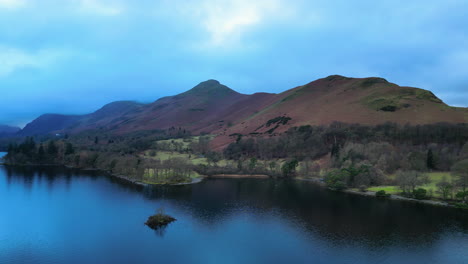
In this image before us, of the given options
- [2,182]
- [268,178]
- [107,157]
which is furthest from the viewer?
[107,157]

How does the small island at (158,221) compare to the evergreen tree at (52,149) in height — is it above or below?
below

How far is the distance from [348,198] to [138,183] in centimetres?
6086

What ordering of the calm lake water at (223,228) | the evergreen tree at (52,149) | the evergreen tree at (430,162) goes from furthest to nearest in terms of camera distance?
the evergreen tree at (52,149), the evergreen tree at (430,162), the calm lake water at (223,228)

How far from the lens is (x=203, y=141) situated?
7092 inches

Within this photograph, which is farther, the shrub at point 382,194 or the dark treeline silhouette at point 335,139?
the dark treeline silhouette at point 335,139

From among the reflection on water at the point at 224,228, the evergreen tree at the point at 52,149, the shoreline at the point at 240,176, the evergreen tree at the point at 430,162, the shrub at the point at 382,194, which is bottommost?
the reflection on water at the point at 224,228

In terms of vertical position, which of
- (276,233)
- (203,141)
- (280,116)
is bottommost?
(276,233)

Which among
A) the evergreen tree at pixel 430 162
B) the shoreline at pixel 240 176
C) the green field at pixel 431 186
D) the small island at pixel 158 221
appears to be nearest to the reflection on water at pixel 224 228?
the small island at pixel 158 221

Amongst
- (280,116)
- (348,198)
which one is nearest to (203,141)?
(280,116)

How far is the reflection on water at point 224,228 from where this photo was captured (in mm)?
39125

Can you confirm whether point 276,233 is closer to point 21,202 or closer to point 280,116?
point 21,202

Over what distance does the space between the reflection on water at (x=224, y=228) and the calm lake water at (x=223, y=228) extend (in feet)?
0.47

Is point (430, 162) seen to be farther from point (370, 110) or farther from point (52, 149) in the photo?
point (52, 149)

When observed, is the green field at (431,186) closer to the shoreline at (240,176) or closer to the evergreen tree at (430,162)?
the evergreen tree at (430,162)
